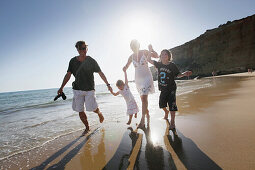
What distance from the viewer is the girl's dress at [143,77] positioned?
361 cm

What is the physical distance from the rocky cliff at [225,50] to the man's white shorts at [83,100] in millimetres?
45595

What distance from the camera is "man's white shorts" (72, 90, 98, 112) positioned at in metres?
3.53

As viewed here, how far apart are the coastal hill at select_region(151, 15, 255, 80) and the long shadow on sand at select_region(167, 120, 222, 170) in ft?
149

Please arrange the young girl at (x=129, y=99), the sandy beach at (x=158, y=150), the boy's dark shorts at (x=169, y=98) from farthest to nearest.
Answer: the young girl at (x=129, y=99) → the boy's dark shorts at (x=169, y=98) → the sandy beach at (x=158, y=150)

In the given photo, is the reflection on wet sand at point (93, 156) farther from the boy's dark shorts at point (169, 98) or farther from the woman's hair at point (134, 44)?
the woman's hair at point (134, 44)

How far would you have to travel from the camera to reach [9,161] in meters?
2.51

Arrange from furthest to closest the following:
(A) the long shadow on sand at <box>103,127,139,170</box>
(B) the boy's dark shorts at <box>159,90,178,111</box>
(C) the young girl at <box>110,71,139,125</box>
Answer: (C) the young girl at <box>110,71,139,125</box> < (B) the boy's dark shorts at <box>159,90,178,111</box> < (A) the long shadow on sand at <box>103,127,139,170</box>

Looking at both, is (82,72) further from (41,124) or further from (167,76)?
(41,124)

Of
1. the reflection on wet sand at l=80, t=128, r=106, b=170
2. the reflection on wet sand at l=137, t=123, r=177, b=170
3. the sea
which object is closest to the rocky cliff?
the sea

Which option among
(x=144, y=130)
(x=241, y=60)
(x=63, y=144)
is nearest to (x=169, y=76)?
(x=144, y=130)

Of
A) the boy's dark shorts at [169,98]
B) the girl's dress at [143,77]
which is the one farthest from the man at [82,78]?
the boy's dark shorts at [169,98]

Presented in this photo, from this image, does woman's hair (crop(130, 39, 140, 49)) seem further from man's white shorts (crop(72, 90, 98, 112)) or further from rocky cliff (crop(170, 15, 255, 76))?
rocky cliff (crop(170, 15, 255, 76))

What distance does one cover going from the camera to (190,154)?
197 centimetres

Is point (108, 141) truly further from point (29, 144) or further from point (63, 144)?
point (29, 144)
